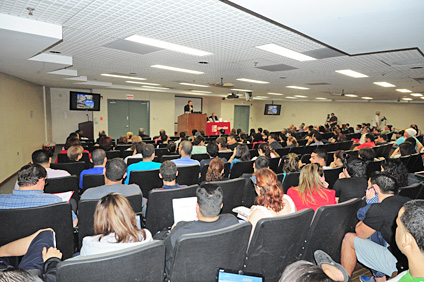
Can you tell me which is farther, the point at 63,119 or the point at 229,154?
the point at 63,119

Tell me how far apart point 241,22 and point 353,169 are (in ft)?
8.20

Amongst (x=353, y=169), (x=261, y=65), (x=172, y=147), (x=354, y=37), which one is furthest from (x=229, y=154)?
(x=354, y=37)

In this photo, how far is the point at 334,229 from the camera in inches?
88.7

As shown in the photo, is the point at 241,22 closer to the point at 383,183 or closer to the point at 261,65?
the point at 383,183

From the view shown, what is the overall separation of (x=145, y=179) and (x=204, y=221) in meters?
2.04

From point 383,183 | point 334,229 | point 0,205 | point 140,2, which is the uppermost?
point 140,2

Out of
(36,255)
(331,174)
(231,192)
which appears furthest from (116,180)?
(331,174)

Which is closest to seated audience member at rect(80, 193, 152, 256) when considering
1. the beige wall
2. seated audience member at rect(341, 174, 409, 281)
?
seated audience member at rect(341, 174, 409, 281)

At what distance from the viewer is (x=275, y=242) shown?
1938 mm

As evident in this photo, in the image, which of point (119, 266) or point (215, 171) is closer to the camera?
point (119, 266)

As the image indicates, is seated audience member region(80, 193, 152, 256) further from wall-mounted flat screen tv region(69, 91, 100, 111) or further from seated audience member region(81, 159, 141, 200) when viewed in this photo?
→ wall-mounted flat screen tv region(69, 91, 100, 111)

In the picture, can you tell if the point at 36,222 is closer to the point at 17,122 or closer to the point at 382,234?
the point at 382,234

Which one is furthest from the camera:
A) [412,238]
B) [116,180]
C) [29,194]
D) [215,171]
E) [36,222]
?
[215,171]

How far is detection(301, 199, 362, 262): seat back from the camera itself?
2.11 meters
